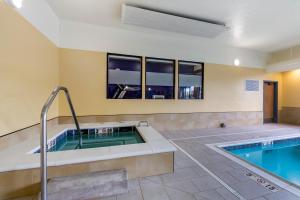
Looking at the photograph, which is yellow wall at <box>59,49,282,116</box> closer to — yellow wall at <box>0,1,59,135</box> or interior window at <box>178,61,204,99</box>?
interior window at <box>178,61,204,99</box>

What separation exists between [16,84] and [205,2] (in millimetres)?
3641

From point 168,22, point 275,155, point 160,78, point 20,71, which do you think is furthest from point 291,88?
point 20,71

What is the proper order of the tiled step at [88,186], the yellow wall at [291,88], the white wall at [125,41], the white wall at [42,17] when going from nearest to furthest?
the tiled step at [88,186]
the white wall at [42,17]
the white wall at [125,41]
the yellow wall at [291,88]

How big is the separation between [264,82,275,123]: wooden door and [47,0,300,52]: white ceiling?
8.85 feet

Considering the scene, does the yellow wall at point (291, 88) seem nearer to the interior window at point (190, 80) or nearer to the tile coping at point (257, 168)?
the tile coping at point (257, 168)

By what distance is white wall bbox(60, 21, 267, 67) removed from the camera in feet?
13.4

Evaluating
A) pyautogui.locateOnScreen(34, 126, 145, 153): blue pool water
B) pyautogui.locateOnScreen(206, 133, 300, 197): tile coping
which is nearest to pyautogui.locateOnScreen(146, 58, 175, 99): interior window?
pyautogui.locateOnScreen(34, 126, 145, 153): blue pool water

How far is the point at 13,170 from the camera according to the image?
1.69 m

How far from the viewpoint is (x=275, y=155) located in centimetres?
369

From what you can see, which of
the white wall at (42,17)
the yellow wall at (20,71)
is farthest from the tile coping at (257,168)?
the white wall at (42,17)

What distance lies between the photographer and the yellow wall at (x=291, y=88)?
6504 millimetres

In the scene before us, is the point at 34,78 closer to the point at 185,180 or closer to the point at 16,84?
the point at 16,84

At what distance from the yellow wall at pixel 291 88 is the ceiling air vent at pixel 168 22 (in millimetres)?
4938

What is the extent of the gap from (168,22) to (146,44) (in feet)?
3.86
